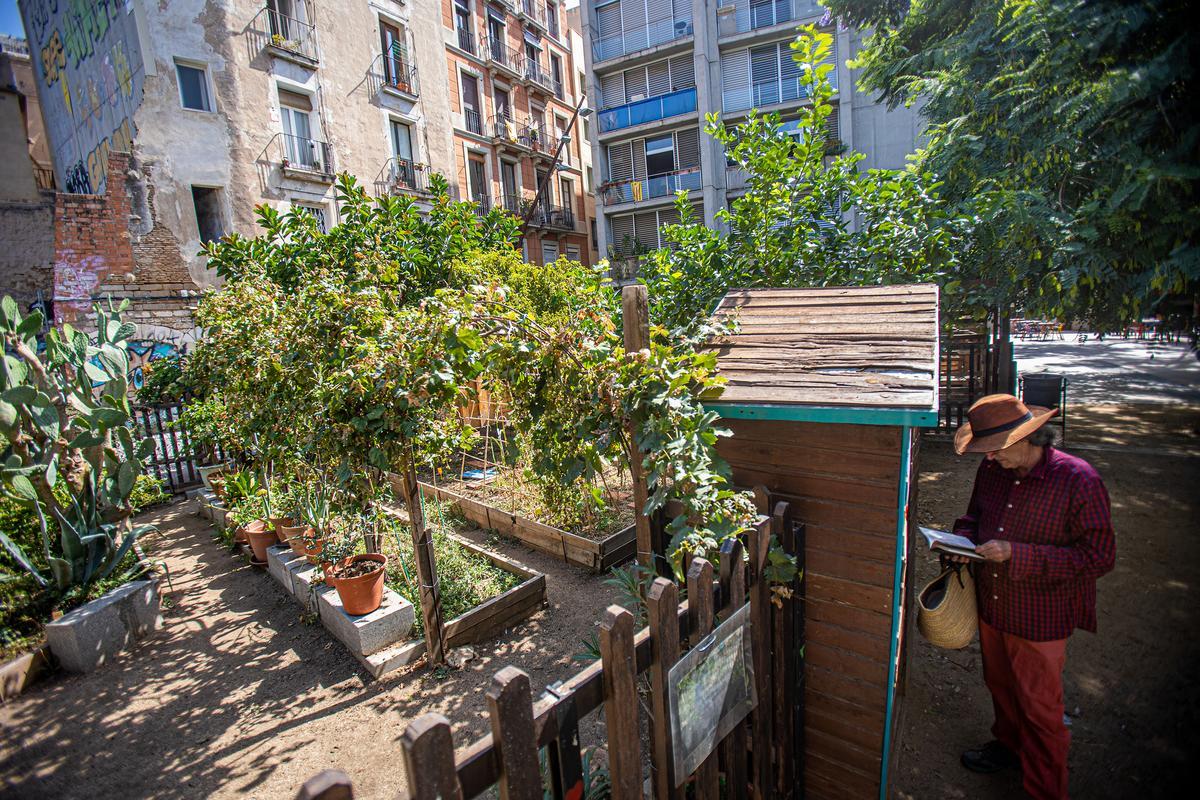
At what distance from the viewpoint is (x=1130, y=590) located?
4797 mm

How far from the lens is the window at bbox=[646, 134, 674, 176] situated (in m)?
25.9

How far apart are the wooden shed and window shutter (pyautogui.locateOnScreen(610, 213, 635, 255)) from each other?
25.1m

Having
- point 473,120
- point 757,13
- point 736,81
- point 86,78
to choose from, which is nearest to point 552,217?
point 473,120

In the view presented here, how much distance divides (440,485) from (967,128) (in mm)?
8310

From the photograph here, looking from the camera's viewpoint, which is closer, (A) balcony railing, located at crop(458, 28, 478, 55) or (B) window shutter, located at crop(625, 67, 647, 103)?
(A) balcony railing, located at crop(458, 28, 478, 55)

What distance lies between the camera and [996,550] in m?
2.61

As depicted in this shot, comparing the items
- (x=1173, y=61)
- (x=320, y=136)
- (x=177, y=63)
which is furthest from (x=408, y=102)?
(x=1173, y=61)

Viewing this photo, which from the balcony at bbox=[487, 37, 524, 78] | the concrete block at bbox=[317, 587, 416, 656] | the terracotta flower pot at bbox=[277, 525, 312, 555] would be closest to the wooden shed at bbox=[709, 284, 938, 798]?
the concrete block at bbox=[317, 587, 416, 656]

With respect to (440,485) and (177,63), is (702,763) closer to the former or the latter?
(440,485)

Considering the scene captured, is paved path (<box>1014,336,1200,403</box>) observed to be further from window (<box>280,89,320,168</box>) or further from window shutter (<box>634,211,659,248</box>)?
window (<box>280,89,320,168</box>)

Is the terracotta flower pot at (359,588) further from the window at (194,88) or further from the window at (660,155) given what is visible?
the window at (660,155)

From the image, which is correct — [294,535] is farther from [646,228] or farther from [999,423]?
[646,228]

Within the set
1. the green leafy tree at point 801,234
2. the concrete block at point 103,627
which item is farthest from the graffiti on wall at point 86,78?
the green leafy tree at point 801,234

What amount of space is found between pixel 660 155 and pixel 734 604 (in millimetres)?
27013
